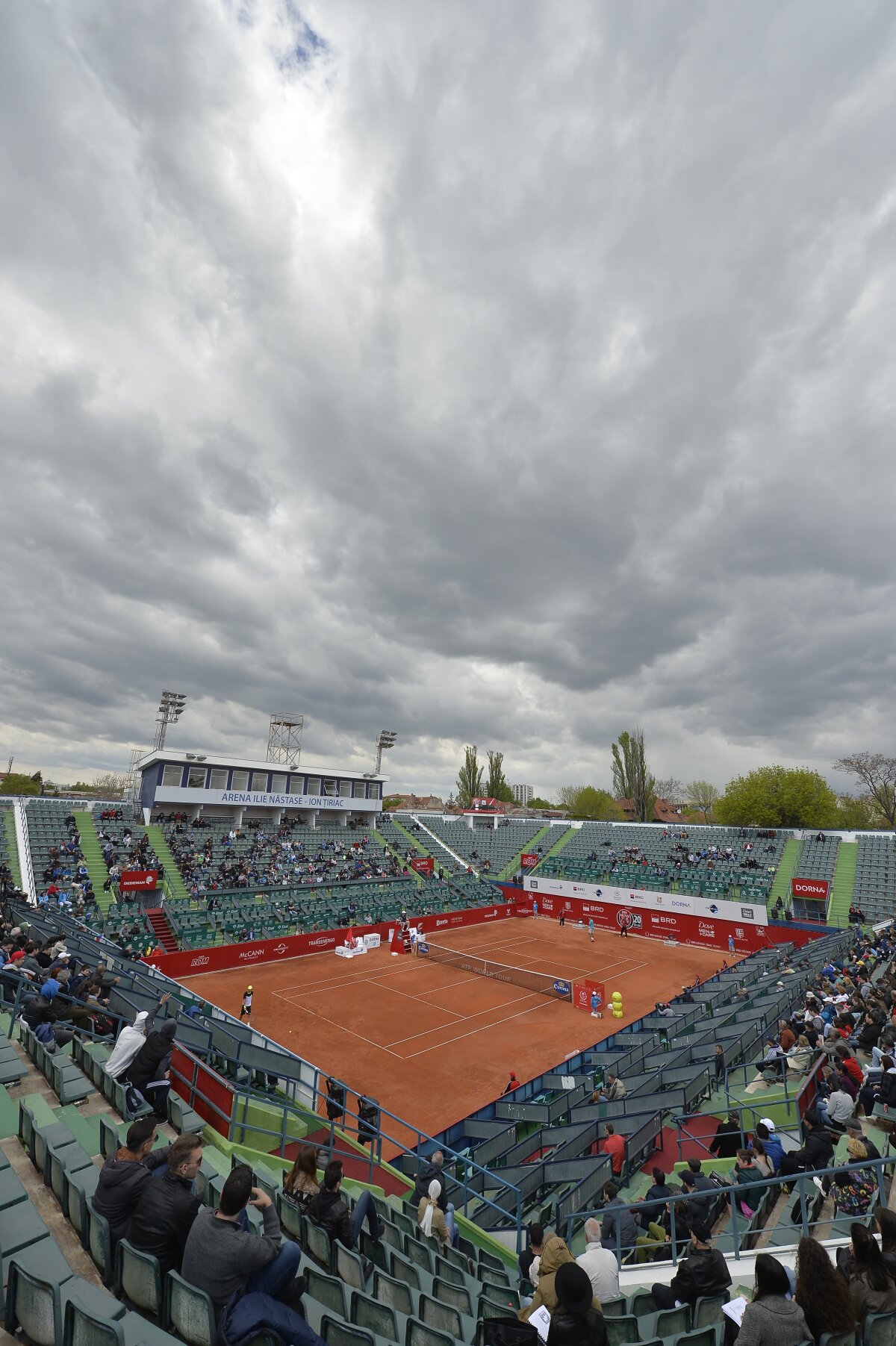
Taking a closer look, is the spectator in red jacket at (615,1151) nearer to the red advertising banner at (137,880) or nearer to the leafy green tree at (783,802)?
the red advertising banner at (137,880)

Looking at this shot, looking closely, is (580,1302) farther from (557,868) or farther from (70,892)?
(557,868)

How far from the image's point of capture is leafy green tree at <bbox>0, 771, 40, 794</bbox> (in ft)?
290

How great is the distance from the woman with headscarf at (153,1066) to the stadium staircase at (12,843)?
1161 inches

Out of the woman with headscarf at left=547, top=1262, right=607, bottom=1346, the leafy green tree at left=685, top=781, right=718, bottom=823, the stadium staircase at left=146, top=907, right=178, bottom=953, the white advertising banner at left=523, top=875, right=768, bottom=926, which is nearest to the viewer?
the woman with headscarf at left=547, top=1262, right=607, bottom=1346

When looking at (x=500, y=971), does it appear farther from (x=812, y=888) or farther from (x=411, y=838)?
(x=411, y=838)

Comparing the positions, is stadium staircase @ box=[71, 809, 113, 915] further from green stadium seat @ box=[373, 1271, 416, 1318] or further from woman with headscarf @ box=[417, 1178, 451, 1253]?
green stadium seat @ box=[373, 1271, 416, 1318]

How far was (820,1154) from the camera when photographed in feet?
29.7

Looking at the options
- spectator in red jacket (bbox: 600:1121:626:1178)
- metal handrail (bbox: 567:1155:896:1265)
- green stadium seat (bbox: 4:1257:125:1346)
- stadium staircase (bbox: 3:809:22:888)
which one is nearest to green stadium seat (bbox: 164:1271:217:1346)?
green stadium seat (bbox: 4:1257:125:1346)

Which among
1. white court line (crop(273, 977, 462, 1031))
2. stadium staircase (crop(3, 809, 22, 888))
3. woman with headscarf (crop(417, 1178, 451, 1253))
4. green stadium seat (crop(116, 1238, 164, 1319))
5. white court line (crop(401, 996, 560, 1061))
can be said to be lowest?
white court line (crop(401, 996, 560, 1061))

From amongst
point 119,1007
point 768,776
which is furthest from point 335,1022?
point 768,776

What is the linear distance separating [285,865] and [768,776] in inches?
1889

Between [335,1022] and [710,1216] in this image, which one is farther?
[335,1022]

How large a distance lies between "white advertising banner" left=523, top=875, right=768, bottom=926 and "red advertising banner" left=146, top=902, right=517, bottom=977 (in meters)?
9.49

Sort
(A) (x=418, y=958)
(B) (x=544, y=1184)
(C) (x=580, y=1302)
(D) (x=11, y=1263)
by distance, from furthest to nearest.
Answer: (A) (x=418, y=958), (B) (x=544, y=1184), (C) (x=580, y=1302), (D) (x=11, y=1263)
